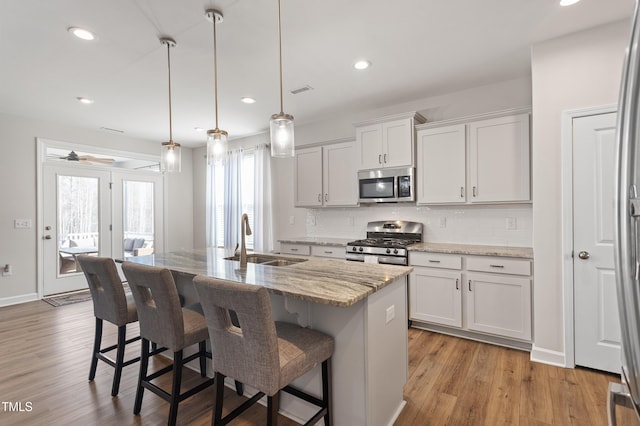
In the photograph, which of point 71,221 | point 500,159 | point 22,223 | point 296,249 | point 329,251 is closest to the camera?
point 500,159

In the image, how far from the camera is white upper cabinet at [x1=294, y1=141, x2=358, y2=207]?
4371 mm

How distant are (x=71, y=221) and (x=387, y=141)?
5.07 meters

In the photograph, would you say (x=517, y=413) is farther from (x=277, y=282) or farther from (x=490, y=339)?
(x=277, y=282)

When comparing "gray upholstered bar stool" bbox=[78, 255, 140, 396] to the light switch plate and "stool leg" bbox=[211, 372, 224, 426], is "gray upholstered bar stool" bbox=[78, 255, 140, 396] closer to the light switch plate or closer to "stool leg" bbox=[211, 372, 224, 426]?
"stool leg" bbox=[211, 372, 224, 426]

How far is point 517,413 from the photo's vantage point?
6.84ft

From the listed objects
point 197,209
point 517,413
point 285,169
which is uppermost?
point 285,169

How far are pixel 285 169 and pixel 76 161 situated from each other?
3370mm

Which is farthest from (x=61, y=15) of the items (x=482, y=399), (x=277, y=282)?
(x=482, y=399)

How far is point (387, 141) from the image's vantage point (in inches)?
154

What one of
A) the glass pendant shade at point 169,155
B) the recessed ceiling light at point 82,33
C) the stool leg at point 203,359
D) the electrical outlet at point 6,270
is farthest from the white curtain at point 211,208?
the stool leg at point 203,359

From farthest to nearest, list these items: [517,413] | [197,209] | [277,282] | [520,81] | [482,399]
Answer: [197,209]
[520,81]
[482,399]
[517,413]
[277,282]

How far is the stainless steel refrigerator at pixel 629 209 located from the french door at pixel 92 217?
581cm

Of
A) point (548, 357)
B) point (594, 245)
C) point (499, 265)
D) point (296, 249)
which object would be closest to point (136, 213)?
point (296, 249)

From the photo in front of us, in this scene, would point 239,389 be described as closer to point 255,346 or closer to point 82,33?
point 255,346
